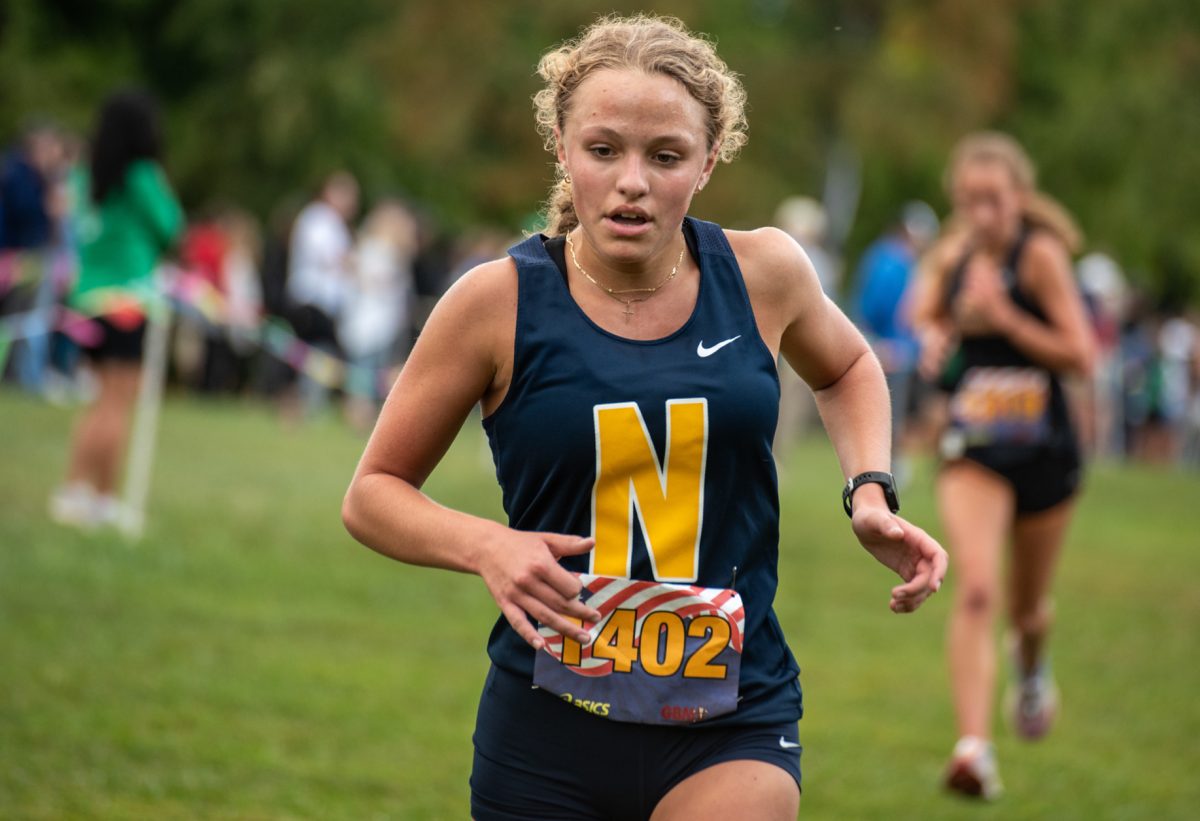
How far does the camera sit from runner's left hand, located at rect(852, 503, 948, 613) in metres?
3.43

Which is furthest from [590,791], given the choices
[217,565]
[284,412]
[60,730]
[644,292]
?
[284,412]

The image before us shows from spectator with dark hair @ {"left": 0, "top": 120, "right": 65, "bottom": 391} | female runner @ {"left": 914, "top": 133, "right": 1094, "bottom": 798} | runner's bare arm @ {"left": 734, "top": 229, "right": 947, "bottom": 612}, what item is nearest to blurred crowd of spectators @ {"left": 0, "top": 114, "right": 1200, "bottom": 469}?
spectator with dark hair @ {"left": 0, "top": 120, "right": 65, "bottom": 391}

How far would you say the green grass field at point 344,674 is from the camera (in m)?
6.40

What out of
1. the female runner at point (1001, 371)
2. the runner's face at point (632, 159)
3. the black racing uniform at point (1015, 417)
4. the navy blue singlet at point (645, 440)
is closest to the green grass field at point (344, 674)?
the female runner at point (1001, 371)

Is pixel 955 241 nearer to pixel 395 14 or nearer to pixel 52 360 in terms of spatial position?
pixel 52 360

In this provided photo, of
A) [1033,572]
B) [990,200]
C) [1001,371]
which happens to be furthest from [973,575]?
[990,200]

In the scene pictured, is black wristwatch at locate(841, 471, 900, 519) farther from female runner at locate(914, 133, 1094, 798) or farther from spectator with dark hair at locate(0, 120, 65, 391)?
spectator with dark hair at locate(0, 120, 65, 391)

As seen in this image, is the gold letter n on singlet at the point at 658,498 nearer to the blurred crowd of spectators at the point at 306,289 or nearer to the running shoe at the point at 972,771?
the running shoe at the point at 972,771

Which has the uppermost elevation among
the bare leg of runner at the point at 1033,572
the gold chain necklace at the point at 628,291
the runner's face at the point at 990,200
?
the runner's face at the point at 990,200

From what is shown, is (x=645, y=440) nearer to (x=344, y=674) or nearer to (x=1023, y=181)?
(x=1023, y=181)

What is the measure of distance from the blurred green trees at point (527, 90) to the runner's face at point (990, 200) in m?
24.9

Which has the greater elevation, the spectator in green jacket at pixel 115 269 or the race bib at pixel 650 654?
the spectator in green jacket at pixel 115 269

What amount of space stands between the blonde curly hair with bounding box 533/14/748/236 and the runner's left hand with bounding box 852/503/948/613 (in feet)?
2.63

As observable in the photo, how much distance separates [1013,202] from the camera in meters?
7.62
